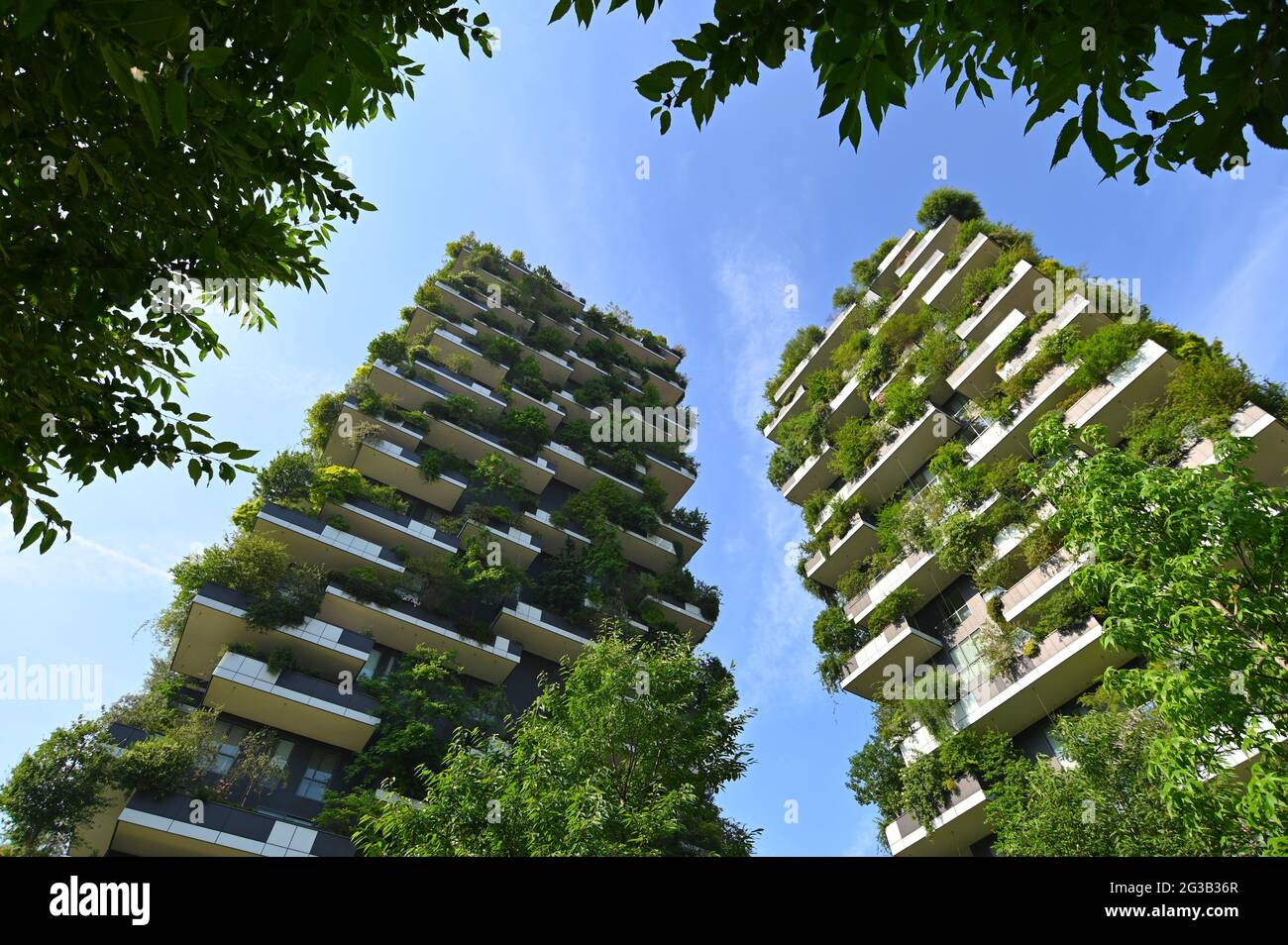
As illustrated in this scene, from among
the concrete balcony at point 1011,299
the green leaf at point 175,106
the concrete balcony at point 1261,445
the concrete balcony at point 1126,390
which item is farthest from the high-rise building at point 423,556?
the concrete balcony at point 1261,445

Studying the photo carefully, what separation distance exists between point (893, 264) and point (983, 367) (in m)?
12.3

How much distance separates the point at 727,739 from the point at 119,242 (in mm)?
12157

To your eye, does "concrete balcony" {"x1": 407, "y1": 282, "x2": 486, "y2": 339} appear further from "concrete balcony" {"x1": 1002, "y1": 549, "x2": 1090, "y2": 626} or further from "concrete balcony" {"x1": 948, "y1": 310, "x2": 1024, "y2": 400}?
"concrete balcony" {"x1": 1002, "y1": 549, "x2": 1090, "y2": 626}

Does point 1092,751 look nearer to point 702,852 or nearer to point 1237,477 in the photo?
point 1237,477

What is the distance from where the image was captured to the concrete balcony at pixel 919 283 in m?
29.5

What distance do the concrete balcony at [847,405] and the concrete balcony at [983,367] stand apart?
5.46 metres

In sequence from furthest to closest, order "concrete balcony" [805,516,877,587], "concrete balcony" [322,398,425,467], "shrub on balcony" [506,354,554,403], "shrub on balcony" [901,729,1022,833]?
"shrub on balcony" [506,354,554,403] < "concrete balcony" [322,398,425,467] < "concrete balcony" [805,516,877,587] < "shrub on balcony" [901,729,1022,833]

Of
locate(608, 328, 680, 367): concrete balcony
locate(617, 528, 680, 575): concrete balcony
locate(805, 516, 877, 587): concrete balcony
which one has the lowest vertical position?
locate(805, 516, 877, 587): concrete balcony

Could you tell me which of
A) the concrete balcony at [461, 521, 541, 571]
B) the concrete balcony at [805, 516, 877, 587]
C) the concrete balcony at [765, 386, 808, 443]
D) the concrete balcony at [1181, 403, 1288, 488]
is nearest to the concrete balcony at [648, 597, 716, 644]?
the concrete balcony at [805, 516, 877, 587]

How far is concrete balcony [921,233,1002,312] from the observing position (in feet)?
89.6

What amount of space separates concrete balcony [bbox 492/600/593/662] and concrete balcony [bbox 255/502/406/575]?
4.31 meters

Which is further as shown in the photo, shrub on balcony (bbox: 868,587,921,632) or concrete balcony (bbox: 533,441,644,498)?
concrete balcony (bbox: 533,441,644,498)

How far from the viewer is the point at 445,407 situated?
3008cm

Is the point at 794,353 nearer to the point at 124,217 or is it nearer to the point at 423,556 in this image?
the point at 423,556
